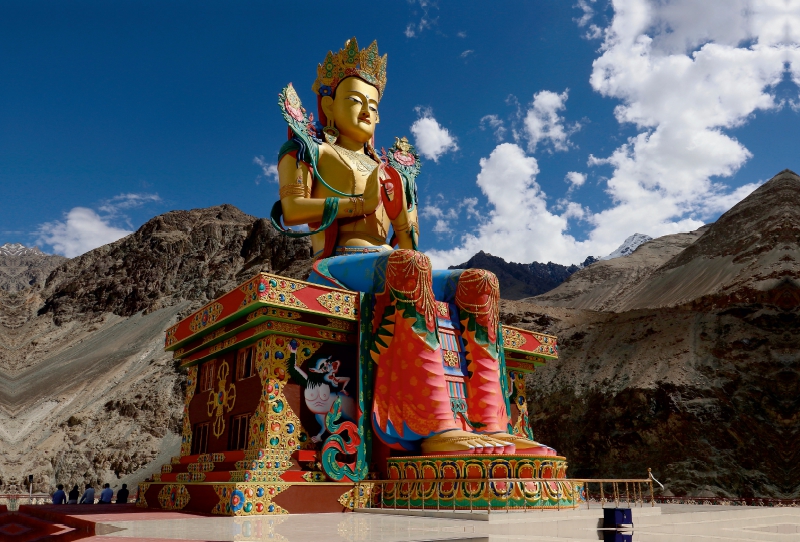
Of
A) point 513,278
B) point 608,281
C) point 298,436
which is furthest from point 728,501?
point 513,278

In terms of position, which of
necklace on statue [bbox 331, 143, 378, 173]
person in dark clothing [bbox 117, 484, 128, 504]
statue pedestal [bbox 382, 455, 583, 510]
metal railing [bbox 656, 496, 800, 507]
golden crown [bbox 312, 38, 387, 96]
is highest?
golden crown [bbox 312, 38, 387, 96]

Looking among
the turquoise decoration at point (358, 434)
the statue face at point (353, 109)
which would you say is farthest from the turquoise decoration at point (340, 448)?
the statue face at point (353, 109)

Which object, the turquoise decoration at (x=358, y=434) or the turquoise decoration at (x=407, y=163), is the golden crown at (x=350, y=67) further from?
the turquoise decoration at (x=358, y=434)

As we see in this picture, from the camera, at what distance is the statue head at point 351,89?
36.8 feet

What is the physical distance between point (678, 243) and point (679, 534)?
81.2m

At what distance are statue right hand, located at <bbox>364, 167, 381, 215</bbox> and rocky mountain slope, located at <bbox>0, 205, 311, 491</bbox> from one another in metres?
29.5

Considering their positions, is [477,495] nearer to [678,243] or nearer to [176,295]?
[176,295]

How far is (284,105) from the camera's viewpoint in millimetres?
10617

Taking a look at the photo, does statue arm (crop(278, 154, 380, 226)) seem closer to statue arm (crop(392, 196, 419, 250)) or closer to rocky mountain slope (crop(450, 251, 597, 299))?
statue arm (crop(392, 196, 419, 250))

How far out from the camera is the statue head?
11.2m

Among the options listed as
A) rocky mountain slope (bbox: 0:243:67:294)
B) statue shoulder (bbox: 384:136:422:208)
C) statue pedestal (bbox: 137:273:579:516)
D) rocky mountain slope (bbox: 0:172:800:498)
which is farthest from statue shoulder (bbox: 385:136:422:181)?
rocky mountain slope (bbox: 0:243:67:294)

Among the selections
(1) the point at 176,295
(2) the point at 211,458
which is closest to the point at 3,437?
(1) the point at 176,295

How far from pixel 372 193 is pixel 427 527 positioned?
5632 mm

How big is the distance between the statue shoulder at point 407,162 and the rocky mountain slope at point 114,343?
28.6 m
